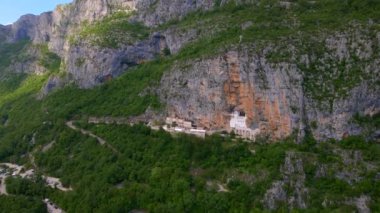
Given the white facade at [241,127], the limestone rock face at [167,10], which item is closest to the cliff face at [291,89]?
the white facade at [241,127]

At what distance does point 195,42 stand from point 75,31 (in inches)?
2440

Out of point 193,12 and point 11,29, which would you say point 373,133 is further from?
point 11,29

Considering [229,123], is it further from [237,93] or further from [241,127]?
[237,93]

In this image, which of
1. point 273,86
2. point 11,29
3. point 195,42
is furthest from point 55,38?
point 273,86

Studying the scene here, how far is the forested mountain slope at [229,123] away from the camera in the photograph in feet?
193

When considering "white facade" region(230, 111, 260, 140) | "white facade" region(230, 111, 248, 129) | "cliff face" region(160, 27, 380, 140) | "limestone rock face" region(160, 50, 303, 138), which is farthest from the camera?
"white facade" region(230, 111, 248, 129)

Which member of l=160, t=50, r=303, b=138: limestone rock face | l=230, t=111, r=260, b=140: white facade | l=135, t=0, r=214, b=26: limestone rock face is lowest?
l=230, t=111, r=260, b=140: white facade

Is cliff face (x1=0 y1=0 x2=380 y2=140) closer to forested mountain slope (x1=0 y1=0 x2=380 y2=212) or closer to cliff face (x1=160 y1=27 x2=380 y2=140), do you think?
cliff face (x1=160 y1=27 x2=380 y2=140)

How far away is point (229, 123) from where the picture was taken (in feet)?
232

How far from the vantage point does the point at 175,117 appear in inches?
3046

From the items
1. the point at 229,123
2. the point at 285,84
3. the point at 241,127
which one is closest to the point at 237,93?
the point at 229,123

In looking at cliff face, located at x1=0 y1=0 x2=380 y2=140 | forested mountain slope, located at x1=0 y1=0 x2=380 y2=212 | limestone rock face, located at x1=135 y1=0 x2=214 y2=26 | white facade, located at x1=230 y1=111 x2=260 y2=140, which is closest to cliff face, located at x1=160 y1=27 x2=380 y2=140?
cliff face, located at x1=0 y1=0 x2=380 y2=140

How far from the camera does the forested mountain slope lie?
58.8 meters

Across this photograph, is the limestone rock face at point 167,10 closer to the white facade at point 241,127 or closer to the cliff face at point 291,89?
the cliff face at point 291,89
